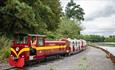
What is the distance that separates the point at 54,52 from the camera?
34375mm

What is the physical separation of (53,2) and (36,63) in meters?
15.2

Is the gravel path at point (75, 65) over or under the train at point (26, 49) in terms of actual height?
under

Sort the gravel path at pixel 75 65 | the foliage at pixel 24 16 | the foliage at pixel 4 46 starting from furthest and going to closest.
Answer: the foliage at pixel 24 16 → the foliage at pixel 4 46 → the gravel path at pixel 75 65

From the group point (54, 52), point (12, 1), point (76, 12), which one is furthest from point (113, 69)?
point (76, 12)

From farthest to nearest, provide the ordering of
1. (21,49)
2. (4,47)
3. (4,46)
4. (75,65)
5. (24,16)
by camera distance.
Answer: (24,16) → (4,46) → (4,47) → (75,65) → (21,49)

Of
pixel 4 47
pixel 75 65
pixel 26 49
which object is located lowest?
pixel 75 65

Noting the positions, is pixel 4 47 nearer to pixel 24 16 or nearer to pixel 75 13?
pixel 24 16

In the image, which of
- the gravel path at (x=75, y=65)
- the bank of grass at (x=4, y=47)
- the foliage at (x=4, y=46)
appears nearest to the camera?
the gravel path at (x=75, y=65)

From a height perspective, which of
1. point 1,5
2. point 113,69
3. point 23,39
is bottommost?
point 113,69

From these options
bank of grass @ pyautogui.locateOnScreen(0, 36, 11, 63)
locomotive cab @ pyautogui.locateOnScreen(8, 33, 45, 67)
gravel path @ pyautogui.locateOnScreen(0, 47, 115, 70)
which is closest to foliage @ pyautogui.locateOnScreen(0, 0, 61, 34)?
bank of grass @ pyautogui.locateOnScreen(0, 36, 11, 63)

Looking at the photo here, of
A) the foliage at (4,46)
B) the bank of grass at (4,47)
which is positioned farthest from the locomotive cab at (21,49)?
the foliage at (4,46)

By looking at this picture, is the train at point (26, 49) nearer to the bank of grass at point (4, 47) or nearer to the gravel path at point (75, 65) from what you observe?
the gravel path at point (75, 65)

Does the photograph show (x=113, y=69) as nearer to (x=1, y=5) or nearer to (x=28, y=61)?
(x=28, y=61)

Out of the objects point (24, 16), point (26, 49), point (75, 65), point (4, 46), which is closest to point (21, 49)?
A: point (26, 49)
